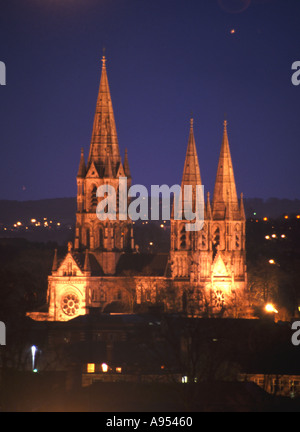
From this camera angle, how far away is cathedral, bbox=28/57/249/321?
121812mm

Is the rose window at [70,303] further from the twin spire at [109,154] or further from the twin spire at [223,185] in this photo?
the twin spire at [223,185]

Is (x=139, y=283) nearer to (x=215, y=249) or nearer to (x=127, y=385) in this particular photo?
(x=215, y=249)

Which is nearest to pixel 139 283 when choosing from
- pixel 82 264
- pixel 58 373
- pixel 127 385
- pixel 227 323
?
pixel 82 264

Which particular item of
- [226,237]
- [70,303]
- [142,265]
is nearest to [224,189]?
Result: [226,237]

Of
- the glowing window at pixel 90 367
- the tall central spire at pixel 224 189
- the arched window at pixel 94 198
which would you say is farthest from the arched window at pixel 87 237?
the glowing window at pixel 90 367

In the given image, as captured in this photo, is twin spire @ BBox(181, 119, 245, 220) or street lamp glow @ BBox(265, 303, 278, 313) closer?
street lamp glow @ BBox(265, 303, 278, 313)

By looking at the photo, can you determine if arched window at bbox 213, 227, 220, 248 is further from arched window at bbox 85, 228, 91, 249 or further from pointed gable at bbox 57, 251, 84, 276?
pointed gable at bbox 57, 251, 84, 276

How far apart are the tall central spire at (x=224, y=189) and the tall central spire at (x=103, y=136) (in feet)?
27.1

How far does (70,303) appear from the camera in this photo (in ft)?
400

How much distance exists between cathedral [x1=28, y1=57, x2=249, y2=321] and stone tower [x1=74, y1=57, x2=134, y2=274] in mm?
74

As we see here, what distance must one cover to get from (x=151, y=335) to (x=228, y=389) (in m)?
22.8

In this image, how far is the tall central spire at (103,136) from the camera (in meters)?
126

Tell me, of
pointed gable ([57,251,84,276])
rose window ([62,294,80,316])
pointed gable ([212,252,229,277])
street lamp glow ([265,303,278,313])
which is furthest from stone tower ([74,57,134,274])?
street lamp glow ([265,303,278,313])
